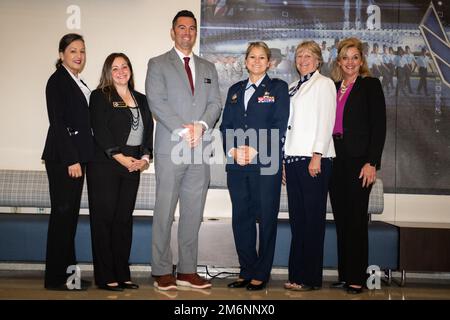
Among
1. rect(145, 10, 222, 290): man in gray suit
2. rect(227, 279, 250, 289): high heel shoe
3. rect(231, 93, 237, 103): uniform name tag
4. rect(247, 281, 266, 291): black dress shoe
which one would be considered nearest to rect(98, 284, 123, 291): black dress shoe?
rect(145, 10, 222, 290): man in gray suit

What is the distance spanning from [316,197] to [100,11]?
275cm

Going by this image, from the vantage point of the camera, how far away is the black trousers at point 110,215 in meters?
3.70

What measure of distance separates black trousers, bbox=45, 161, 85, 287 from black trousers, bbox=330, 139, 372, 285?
1960mm

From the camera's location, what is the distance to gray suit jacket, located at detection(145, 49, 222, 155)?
380 cm

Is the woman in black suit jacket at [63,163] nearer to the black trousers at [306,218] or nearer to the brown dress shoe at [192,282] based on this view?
the brown dress shoe at [192,282]

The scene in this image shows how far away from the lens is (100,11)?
195 inches

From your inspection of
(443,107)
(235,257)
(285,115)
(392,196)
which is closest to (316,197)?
(285,115)

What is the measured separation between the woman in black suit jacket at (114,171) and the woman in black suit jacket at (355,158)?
1479 millimetres

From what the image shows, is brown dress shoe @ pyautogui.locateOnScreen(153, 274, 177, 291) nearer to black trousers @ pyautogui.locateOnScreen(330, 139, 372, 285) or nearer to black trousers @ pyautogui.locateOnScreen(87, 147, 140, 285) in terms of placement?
black trousers @ pyautogui.locateOnScreen(87, 147, 140, 285)

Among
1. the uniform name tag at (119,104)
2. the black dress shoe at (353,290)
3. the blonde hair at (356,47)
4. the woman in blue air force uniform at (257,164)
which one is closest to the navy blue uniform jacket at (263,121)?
the woman in blue air force uniform at (257,164)

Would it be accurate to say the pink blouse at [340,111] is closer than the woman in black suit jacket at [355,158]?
No

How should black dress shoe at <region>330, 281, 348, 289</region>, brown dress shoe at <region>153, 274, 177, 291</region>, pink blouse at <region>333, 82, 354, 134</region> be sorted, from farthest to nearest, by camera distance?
black dress shoe at <region>330, 281, 348, 289</region>, pink blouse at <region>333, 82, 354, 134</region>, brown dress shoe at <region>153, 274, 177, 291</region>

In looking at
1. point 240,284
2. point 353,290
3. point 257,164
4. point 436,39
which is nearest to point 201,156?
point 257,164

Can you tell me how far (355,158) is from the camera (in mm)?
3879
